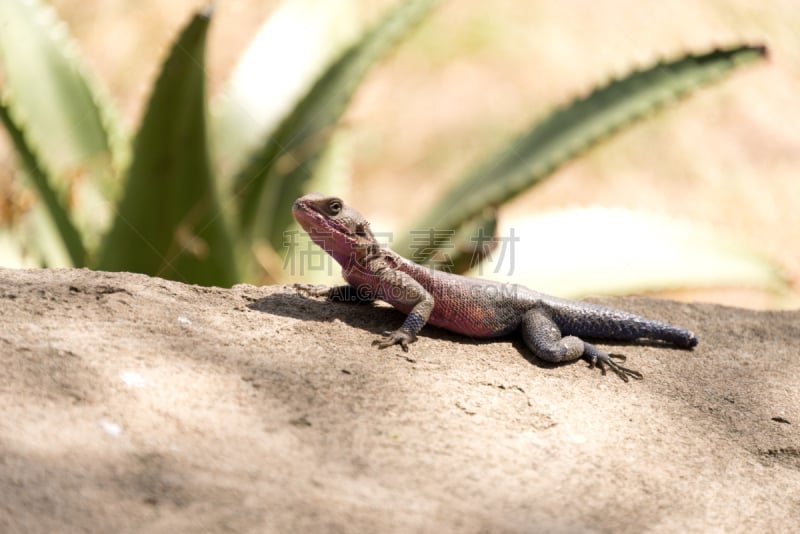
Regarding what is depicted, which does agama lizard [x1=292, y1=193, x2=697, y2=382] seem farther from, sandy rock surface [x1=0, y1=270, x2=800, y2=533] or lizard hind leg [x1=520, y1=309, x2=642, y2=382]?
sandy rock surface [x1=0, y1=270, x2=800, y2=533]

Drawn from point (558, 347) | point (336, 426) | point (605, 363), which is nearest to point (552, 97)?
point (605, 363)

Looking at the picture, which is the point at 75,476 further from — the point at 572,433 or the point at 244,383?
the point at 572,433

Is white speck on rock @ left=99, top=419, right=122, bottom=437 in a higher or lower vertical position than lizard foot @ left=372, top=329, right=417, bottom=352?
lower

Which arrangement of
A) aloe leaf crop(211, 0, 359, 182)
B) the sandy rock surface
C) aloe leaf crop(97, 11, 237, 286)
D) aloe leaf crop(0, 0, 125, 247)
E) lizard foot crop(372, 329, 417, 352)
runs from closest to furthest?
the sandy rock surface → lizard foot crop(372, 329, 417, 352) → aloe leaf crop(97, 11, 237, 286) → aloe leaf crop(0, 0, 125, 247) → aloe leaf crop(211, 0, 359, 182)

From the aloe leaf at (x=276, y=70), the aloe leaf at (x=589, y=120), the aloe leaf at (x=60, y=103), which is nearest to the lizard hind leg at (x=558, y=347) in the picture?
the aloe leaf at (x=589, y=120)

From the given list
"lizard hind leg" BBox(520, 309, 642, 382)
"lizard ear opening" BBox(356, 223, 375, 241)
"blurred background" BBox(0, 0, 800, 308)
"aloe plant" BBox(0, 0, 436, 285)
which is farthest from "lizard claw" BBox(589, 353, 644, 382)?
"blurred background" BBox(0, 0, 800, 308)

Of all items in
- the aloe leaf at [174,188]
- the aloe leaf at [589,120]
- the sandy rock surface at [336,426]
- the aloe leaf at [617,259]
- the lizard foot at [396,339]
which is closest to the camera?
the sandy rock surface at [336,426]

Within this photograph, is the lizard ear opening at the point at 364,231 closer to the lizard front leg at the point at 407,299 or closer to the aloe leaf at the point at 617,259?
the lizard front leg at the point at 407,299

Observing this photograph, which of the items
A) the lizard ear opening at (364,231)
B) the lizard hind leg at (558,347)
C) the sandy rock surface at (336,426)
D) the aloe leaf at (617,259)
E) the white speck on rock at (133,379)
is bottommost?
the sandy rock surface at (336,426)
